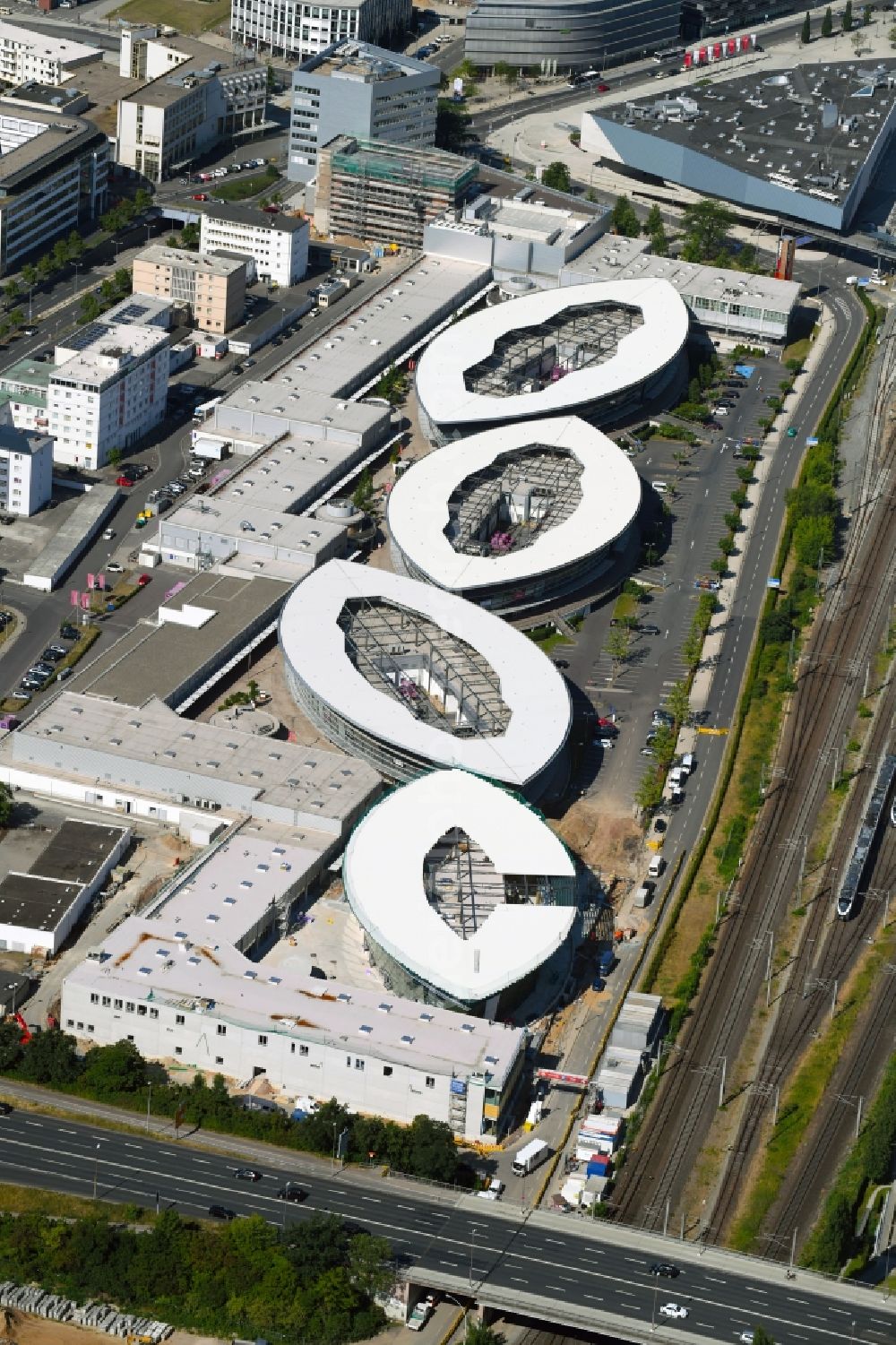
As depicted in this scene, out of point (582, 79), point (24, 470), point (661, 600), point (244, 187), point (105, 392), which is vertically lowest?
point (582, 79)

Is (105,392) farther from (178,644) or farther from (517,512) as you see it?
(178,644)

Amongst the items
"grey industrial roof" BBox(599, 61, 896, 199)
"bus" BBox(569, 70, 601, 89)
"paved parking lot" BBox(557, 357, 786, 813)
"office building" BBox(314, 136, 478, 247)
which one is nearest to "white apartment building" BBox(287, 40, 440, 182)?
"office building" BBox(314, 136, 478, 247)

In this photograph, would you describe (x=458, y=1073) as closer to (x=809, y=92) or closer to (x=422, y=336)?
(x=422, y=336)

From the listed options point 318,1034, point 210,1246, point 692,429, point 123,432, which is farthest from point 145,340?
point 210,1246

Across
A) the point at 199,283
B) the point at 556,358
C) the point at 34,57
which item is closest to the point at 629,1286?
the point at 556,358

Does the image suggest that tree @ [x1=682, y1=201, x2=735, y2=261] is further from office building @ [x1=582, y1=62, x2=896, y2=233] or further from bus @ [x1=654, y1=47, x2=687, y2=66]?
bus @ [x1=654, y1=47, x2=687, y2=66]

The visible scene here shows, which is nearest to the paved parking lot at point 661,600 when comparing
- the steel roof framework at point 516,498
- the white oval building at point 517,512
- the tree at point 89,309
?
the white oval building at point 517,512
